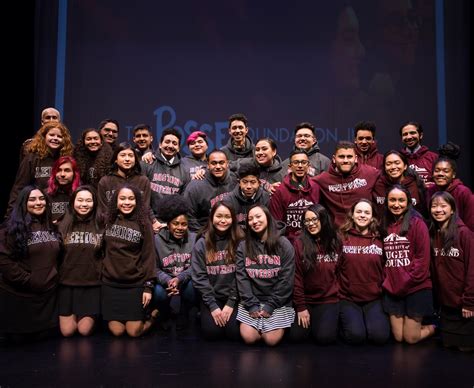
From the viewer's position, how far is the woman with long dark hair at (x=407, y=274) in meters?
3.66

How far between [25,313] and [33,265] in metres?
0.34

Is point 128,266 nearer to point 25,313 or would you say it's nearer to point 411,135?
point 25,313

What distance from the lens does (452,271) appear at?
3602 mm

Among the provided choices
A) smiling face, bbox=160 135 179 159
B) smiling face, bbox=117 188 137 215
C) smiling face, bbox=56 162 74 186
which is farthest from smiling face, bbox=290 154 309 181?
smiling face, bbox=56 162 74 186

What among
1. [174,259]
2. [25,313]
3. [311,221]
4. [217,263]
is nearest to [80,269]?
[25,313]

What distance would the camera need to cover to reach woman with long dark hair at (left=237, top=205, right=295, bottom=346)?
3.65m

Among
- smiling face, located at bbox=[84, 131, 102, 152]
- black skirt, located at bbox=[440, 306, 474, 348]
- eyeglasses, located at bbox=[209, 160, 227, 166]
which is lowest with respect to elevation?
black skirt, located at bbox=[440, 306, 474, 348]

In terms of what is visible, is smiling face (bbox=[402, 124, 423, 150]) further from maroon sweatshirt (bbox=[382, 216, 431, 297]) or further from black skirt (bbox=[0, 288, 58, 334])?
black skirt (bbox=[0, 288, 58, 334])

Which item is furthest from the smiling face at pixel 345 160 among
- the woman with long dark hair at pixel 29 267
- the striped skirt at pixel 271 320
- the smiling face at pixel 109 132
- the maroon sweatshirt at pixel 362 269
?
the woman with long dark hair at pixel 29 267

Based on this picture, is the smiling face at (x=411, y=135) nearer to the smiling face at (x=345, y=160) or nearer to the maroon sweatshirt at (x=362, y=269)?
the smiling face at (x=345, y=160)

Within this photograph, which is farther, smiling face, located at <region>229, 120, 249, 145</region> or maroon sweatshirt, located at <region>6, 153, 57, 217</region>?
smiling face, located at <region>229, 120, 249, 145</region>

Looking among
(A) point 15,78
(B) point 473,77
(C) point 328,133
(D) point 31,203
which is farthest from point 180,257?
(B) point 473,77

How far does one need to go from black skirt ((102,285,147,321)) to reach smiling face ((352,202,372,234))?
1.71 m

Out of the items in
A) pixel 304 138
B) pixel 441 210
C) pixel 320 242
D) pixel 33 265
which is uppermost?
pixel 304 138
